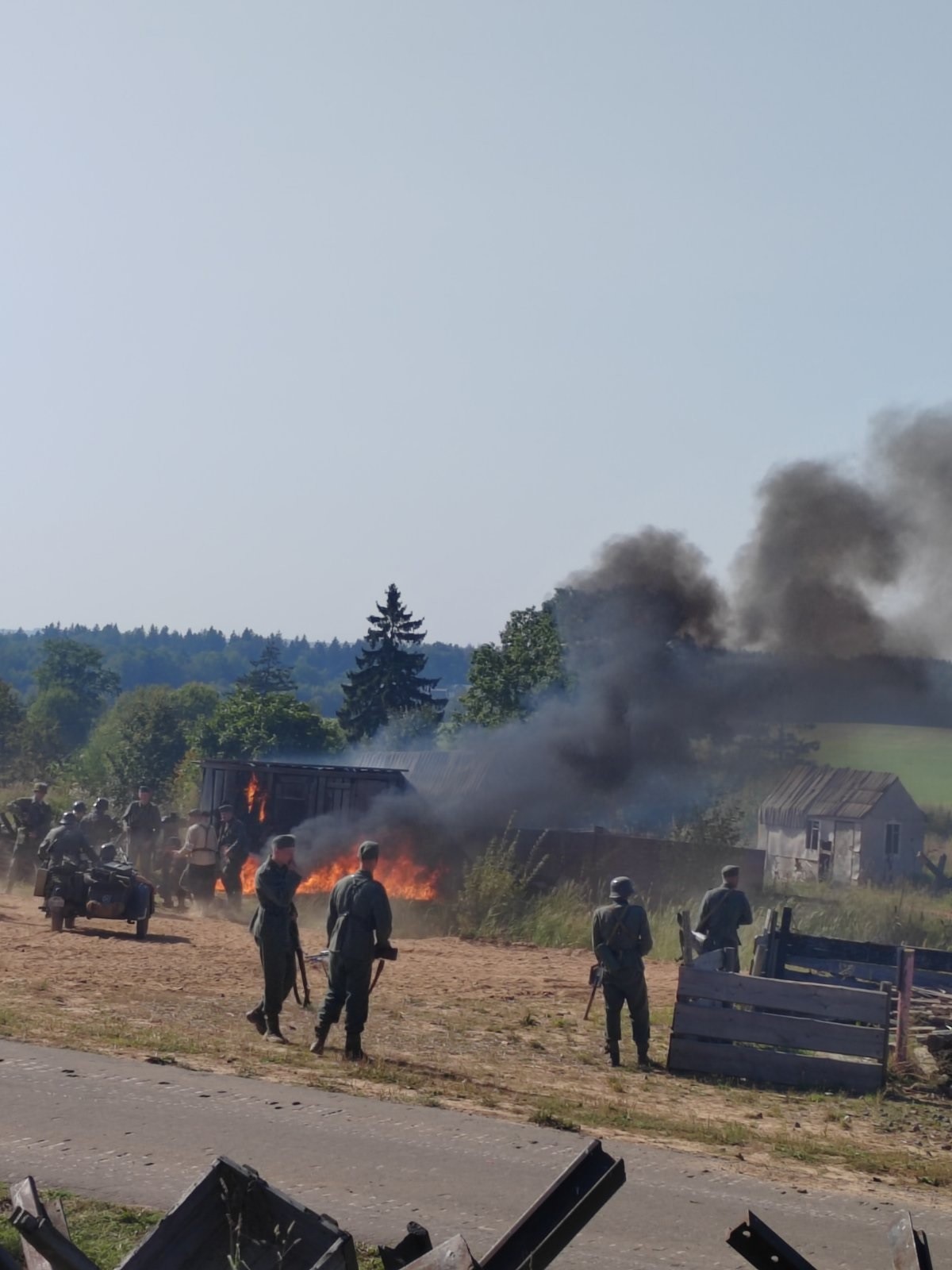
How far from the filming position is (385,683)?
74.8 metres

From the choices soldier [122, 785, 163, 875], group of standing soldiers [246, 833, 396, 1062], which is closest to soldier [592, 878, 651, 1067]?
group of standing soldiers [246, 833, 396, 1062]

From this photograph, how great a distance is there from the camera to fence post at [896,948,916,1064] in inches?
528

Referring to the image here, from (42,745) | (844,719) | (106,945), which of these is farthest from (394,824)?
(42,745)

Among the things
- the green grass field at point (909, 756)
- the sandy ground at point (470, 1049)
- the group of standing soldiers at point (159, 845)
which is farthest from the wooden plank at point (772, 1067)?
the green grass field at point (909, 756)

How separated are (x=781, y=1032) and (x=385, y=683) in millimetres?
62578

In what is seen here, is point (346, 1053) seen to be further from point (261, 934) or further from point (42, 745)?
point (42, 745)

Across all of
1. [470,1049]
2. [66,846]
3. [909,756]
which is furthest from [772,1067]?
[909,756]

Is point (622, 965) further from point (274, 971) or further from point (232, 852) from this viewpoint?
point (232, 852)

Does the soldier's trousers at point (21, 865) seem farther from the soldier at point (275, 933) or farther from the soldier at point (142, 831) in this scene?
the soldier at point (275, 933)

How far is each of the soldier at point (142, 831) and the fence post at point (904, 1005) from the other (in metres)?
15.3

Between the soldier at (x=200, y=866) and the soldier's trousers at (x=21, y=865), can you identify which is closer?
the soldier at (x=200, y=866)

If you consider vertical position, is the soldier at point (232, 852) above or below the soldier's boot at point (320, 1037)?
above

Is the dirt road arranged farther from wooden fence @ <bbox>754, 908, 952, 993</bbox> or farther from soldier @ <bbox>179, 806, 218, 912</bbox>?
soldier @ <bbox>179, 806, 218, 912</bbox>

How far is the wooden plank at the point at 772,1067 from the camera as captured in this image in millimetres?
12281
